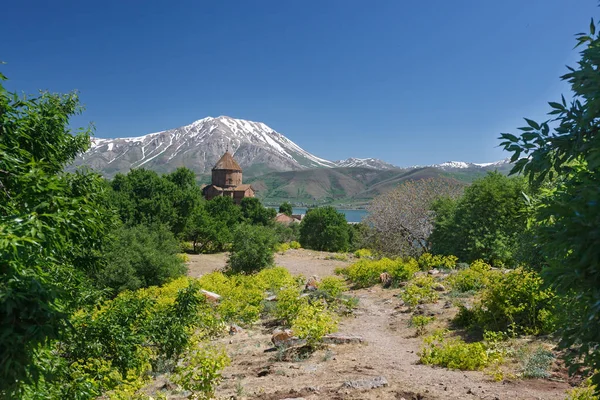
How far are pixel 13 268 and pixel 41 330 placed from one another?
1.66ft

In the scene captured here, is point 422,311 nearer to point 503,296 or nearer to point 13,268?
point 503,296

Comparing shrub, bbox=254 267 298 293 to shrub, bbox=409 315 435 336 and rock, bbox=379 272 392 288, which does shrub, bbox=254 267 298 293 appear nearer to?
rock, bbox=379 272 392 288

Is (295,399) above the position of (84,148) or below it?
below

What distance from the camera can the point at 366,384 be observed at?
5.39 m

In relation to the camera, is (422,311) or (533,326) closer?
(533,326)

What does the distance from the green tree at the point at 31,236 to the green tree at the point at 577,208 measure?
330 centimetres

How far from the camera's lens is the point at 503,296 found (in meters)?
7.62

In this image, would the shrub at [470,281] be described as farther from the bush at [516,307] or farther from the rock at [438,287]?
the bush at [516,307]

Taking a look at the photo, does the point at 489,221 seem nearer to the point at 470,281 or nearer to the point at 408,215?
the point at 408,215

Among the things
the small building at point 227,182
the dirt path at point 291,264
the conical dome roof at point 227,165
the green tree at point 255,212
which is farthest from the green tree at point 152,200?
the conical dome roof at point 227,165

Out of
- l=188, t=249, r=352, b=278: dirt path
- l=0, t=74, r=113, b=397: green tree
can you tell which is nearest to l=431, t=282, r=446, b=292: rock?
l=188, t=249, r=352, b=278: dirt path

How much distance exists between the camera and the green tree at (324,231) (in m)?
39.5

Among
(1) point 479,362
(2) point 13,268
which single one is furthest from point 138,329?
(1) point 479,362

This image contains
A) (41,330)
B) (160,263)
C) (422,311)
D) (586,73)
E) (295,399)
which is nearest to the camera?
(586,73)
